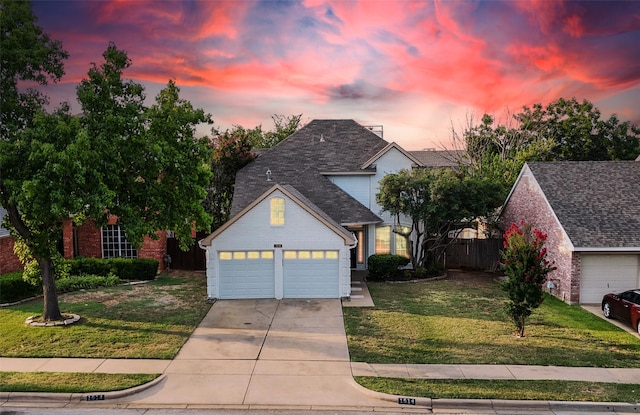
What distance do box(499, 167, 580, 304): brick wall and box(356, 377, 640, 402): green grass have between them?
8.03m

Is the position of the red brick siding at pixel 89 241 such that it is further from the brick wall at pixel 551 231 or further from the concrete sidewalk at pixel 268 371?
the brick wall at pixel 551 231

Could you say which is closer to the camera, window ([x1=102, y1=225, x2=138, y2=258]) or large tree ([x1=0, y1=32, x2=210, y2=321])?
large tree ([x1=0, y1=32, x2=210, y2=321])

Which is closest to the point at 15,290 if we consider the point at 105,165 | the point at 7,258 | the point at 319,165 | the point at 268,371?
the point at 7,258

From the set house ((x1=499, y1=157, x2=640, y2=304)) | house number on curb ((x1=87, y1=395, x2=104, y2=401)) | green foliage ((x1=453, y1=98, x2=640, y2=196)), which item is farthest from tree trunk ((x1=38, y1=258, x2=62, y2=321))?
green foliage ((x1=453, y1=98, x2=640, y2=196))

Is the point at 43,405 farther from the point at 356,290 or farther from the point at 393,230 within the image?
the point at 393,230

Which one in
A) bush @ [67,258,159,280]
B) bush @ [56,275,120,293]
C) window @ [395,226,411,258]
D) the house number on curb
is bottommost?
the house number on curb

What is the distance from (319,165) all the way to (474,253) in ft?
33.9

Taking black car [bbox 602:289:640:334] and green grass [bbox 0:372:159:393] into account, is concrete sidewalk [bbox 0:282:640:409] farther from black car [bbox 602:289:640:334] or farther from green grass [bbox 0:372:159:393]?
black car [bbox 602:289:640:334]

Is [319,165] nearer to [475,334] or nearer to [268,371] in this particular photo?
[475,334]

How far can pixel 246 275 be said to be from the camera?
19844mm

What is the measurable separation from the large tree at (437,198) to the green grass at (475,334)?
4.30 metres

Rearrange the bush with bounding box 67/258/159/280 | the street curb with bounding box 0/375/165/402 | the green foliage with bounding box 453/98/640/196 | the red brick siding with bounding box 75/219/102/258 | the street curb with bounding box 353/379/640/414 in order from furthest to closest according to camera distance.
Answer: the green foliage with bounding box 453/98/640/196, the red brick siding with bounding box 75/219/102/258, the bush with bounding box 67/258/159/280, the street curb with bounding box 0/375/165/402, the street curb with bounding box 353/379/640/414

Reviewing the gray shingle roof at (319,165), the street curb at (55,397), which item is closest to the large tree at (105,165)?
the street curb at (55,397)

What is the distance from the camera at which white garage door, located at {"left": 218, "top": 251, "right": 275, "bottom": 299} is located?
64.7 ft
